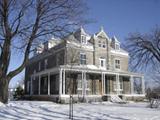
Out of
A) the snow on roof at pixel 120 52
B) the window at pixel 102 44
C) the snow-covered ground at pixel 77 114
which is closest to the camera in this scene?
the snow-covered ground at pixel 77 114

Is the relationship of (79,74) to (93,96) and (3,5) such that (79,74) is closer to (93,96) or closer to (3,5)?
(93,96)

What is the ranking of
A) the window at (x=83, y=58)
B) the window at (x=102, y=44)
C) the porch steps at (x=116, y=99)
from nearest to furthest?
the porch steps at (x=116, y=99)
the window at (x=83, y=58)
the window at (x=102, y=44)

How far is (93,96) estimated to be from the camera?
32312 mm

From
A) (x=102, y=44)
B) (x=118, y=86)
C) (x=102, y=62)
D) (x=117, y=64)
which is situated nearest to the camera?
(x=118, y=86)

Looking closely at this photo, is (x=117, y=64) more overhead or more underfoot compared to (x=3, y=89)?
more overhead

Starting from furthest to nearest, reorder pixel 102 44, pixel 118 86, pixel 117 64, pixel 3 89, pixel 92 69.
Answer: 1. pixel 117 64
2. pixel 102 44
3. pixel 118 86
4. pixel 92 69
5. pixel 3 89

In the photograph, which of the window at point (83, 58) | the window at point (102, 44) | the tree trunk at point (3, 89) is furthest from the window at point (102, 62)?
the tree trunk at point (3, 89)

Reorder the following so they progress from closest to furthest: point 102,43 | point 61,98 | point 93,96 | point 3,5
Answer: point 3,5 → point 61,98 → point 93,96 → point 102,43

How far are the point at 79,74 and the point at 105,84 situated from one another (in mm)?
4628

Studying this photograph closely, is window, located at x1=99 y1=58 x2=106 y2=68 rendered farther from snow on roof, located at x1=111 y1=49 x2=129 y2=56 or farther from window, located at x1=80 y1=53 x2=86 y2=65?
window, located at x1=80 y1=53 x2=86 y2=65

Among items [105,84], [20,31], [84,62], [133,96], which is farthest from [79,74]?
[20,31]

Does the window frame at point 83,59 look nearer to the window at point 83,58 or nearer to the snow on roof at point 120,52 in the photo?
the window at point 83,58

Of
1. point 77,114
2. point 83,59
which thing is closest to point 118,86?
point 83,59

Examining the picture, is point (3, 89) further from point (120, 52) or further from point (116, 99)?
point (120, 52)
